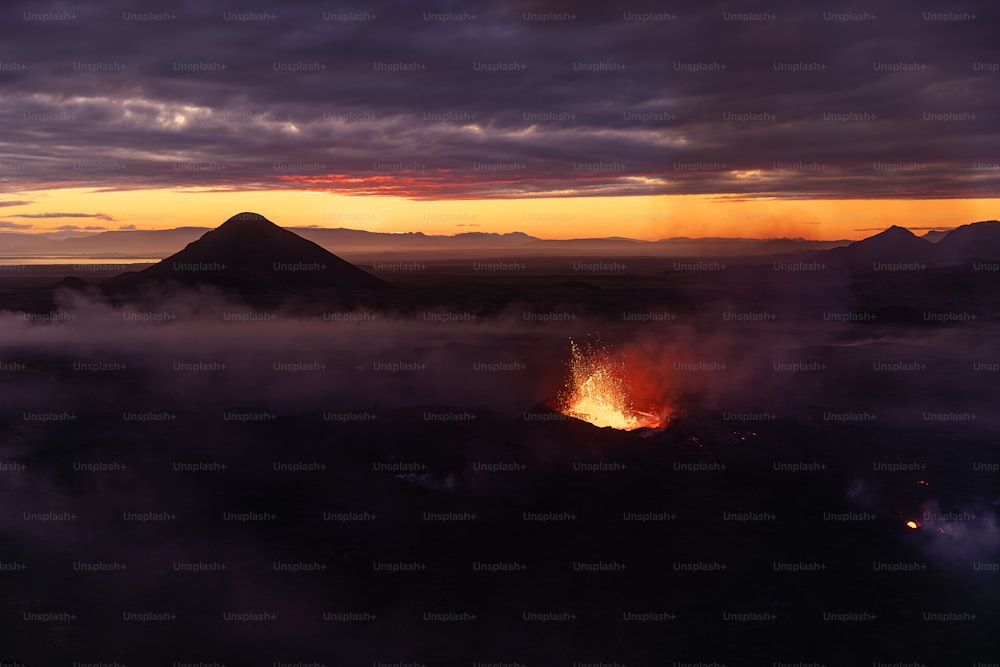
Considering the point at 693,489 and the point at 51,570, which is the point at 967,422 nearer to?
the point at 693,489

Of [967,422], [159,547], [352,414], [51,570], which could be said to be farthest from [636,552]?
[967,422]

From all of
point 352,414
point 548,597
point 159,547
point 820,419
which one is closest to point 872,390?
point 820,419

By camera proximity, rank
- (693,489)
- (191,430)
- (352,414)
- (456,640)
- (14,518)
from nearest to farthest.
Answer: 1. (456,640)
2. (14,518)
3. (693,489)
4. (191,430)
5. (352,414)

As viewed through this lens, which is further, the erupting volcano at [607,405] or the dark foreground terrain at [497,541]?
the erupting volcano at [607,405]

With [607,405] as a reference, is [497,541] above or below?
below

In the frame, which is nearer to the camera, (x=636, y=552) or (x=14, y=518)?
(x=636, y=552)

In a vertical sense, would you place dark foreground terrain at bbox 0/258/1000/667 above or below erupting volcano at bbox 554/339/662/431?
below

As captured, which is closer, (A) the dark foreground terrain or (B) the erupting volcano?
(A) the dark foreground terrain

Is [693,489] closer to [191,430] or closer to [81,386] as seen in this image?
[191,430]

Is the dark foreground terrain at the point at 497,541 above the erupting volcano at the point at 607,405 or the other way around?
the other way around

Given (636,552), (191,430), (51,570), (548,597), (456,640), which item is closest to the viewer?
(456,640)

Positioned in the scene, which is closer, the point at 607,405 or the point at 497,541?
the point at 497,541
